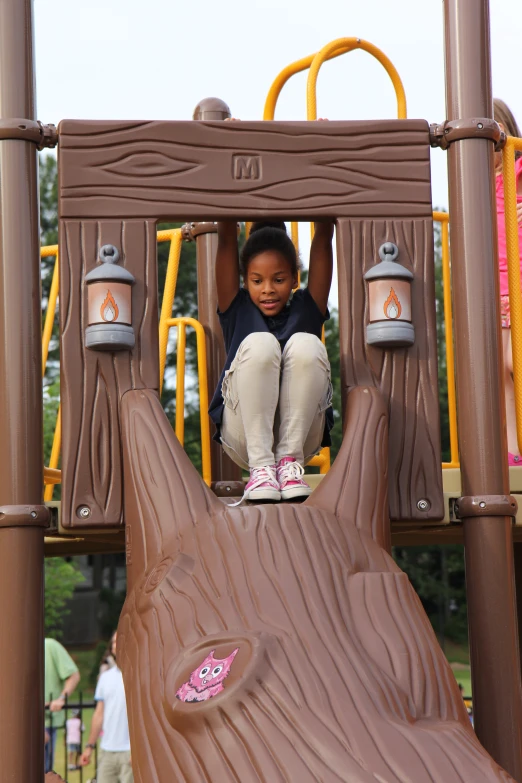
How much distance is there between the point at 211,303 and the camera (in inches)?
186

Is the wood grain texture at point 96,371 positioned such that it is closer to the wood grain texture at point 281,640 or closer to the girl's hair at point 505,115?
the wood grain texture at point 281,640

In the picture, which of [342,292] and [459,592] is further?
[459,592]

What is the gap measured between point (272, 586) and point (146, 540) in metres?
0.48

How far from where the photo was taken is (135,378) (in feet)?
9.88

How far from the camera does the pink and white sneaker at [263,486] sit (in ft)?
Answer: 9.19

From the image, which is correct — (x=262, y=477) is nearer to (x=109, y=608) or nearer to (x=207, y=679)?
(x=207, y=679)

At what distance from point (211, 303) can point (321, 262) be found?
143 centimetres

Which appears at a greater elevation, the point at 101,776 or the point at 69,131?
the point at 69,131

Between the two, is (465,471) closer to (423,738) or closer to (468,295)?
(468,295)

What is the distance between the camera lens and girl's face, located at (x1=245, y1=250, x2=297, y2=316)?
10.7 ft

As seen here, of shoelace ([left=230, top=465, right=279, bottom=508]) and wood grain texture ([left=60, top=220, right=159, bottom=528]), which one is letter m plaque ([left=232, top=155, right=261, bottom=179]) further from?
shoelace ([left=230, top=465, right=279, bottom=508])

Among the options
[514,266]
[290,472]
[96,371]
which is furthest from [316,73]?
[290,472]

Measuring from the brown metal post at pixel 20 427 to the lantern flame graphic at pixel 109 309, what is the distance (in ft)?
0.62

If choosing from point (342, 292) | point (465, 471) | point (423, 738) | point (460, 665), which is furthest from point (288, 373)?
point (460, 665)
